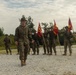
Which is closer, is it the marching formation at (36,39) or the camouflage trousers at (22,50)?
the camouflage trousers at (22,50)

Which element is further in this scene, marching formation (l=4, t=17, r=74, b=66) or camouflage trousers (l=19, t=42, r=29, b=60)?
marching formation (l=4, t=17, r=74, b=66)

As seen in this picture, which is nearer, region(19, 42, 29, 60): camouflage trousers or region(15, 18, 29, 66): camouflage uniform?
region(19, 42, 29, 60): camouflage trousers

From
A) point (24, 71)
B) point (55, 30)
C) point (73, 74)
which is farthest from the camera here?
point (55, 30)

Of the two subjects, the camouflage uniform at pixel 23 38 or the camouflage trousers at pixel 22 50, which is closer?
the camouflage trousers at pixel 22 50

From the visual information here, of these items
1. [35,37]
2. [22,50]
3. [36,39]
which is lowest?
[22,50]

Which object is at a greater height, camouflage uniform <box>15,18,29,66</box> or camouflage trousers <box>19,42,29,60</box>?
camouflage uniform <box>15,18,29,66</box>

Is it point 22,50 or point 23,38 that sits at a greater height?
point 23,38

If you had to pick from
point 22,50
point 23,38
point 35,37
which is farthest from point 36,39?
point 22,50

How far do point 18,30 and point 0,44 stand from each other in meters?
42.7

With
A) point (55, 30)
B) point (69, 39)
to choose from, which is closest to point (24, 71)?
point (69, 39)

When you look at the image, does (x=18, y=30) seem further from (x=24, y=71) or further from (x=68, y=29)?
(x=68, y=29)

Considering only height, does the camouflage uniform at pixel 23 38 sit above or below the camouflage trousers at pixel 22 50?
above

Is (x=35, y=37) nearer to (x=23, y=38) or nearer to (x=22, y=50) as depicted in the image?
(x=23, y=38)

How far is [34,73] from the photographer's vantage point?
12102 mm
